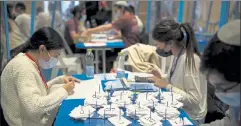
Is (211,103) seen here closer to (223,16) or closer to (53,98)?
(53,98)

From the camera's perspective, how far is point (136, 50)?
293cm

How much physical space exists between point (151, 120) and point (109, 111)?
0.24 metres

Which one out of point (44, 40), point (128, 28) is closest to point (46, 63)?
point (44, 40)

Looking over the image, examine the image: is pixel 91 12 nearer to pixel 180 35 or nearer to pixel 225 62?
pixel 180 35

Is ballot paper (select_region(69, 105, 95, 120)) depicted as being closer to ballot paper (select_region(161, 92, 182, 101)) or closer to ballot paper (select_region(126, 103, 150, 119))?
ballot paper (select_region(126, 103, 150, 119))

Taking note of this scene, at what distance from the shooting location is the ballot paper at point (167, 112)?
156 cm

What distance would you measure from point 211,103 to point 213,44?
1.18 m

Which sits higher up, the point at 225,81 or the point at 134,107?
the point at 225,81

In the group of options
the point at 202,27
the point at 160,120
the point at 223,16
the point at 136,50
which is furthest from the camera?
the point at 202,27

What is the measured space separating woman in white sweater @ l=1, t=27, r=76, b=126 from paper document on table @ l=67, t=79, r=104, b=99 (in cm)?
7

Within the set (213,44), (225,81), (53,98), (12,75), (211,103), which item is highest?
(213,44)

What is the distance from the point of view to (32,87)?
5.53 feet

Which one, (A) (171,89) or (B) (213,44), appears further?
(A) (171,89)

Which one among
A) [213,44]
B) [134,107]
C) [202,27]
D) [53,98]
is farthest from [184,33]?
[202,27]
